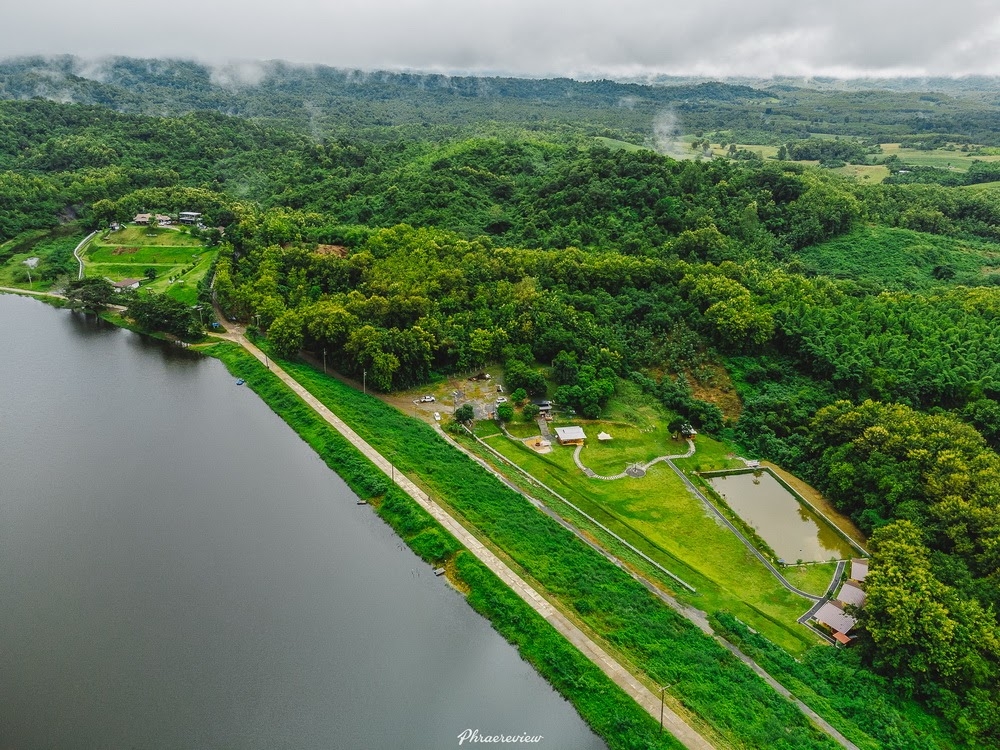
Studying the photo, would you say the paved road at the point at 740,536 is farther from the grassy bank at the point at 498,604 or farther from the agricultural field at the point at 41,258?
the agricultural field at the point at 41,258

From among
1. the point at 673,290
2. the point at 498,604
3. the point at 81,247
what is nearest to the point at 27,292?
the point at 81,247

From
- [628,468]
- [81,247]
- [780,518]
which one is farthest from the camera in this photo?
[81,247]

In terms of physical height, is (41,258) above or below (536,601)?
above

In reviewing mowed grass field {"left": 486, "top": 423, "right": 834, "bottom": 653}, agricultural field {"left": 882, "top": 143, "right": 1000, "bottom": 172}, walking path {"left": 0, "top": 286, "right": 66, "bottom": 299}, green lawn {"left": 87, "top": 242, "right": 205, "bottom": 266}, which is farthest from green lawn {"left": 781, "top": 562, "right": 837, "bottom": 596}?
agricultural field {"left": 882, "top": 143, "right": 1000, "bottom": 172}

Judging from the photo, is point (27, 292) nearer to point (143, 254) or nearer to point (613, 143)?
point (143, 254)

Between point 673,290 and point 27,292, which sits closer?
point 673,290

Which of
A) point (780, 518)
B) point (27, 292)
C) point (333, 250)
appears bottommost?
point (780, 518)
